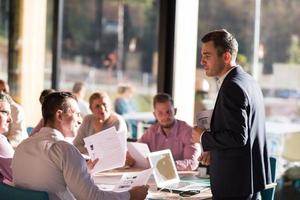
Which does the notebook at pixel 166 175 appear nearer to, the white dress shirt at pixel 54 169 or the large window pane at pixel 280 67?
the white dress shirt at pixel 54 169

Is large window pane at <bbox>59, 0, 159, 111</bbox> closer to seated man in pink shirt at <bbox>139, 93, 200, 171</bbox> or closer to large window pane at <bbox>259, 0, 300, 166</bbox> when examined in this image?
large window pane at <bbox>259, 0, 300, 166</bbox>

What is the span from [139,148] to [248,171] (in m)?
1.41

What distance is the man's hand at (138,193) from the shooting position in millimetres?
3115

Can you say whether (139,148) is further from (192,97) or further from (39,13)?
(39,13)

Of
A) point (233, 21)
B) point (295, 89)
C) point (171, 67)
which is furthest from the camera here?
point (171, 67)

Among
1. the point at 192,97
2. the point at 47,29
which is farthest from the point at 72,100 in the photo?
the point at 47,29

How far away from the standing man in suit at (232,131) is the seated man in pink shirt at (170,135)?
4.66 ft

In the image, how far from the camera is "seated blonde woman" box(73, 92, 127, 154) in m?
5.13

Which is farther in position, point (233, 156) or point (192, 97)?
point (192, 97)

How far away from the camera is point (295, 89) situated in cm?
543

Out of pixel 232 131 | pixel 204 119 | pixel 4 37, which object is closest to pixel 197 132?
pixel 204 119

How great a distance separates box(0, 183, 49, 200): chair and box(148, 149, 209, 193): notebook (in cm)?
107

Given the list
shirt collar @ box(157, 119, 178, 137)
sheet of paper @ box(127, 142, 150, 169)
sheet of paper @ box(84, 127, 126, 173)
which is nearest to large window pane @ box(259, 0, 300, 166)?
shirt collar @ box(157, 119, 178, 137)

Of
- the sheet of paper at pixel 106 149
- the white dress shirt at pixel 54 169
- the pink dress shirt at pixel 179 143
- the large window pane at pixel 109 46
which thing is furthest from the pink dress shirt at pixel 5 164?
the large window pane at pixel 109 46
